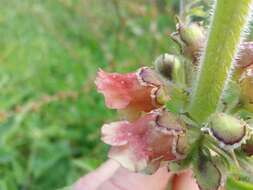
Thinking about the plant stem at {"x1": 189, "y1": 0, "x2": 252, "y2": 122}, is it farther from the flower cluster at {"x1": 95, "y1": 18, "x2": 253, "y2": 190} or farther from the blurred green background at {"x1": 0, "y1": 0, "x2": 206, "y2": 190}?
the blurred green background at {"x1": 0, "y1": 0, "x2": 206, "y2": 190}

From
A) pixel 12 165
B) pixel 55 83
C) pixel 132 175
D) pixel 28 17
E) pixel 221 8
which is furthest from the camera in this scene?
pixel 28 17

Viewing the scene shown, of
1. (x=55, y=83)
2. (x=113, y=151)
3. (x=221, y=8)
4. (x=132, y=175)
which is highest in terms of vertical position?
(x=221, y=8)

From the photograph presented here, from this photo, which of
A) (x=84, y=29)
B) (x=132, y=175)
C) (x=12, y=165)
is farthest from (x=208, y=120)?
(x=84, y=29)

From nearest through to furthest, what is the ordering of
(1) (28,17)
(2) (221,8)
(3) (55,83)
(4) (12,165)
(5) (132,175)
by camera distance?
(2) (221,8) < (5) (132,175) < (4) (12,165) < (3) (55,83) < (1) (28,17)

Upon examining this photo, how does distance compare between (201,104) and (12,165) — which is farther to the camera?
(12,165)

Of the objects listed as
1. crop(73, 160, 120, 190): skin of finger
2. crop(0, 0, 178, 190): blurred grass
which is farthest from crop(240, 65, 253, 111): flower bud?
crop(0, 0, 178, 190): blurred grass

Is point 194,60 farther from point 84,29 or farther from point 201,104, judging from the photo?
point 84,29

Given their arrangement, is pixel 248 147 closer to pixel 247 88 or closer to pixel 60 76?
pixel 247 88

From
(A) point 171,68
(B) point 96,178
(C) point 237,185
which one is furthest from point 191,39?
(B) point 96,178
